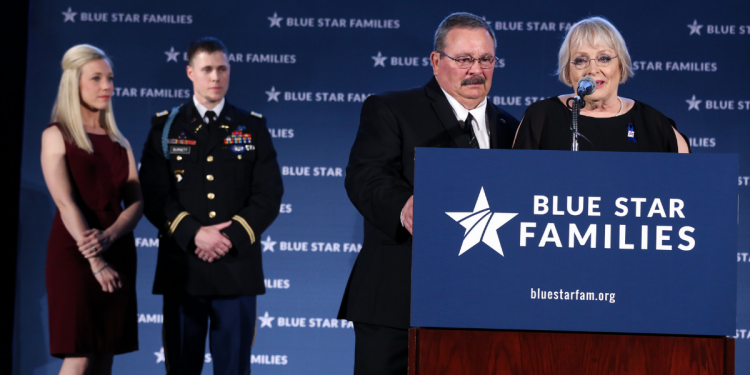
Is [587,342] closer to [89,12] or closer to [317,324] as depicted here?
[317,324]

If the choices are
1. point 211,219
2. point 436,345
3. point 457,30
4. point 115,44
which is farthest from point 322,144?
point 436,345

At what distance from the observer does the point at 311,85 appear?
4.31m

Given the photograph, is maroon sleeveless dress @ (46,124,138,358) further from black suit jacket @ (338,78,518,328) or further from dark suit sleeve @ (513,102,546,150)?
dark suit sleeve @ (513,102,546,150)

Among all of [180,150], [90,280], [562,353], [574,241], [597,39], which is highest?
[597,39]

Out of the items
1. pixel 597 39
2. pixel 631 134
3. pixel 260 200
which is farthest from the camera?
pixel 260 200

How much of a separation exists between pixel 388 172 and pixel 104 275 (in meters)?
2.09

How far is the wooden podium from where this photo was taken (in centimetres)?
126

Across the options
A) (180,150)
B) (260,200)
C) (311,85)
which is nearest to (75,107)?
(180,150)

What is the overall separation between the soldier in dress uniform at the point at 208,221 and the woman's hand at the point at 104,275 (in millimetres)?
225

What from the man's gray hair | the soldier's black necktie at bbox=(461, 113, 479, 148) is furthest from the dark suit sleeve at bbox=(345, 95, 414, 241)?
the man's gray hair

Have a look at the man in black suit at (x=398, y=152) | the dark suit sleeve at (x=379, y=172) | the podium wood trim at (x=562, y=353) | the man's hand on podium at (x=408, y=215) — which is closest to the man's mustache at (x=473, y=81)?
the man in black suit at (x=398, y=152)

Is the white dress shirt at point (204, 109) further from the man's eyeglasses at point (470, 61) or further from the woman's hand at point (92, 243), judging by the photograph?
the man's eyeglasses at point (470, 61)

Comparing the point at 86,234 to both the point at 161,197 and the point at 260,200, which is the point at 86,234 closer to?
the point at 161,197

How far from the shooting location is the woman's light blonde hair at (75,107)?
3520 mm
